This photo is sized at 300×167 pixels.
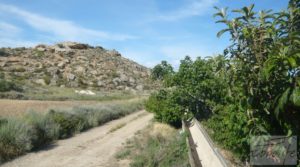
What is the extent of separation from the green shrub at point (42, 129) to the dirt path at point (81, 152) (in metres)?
0.53

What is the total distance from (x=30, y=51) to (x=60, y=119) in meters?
79.0

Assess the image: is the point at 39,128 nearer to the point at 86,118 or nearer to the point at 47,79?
the point at 86,118

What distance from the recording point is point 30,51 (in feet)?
303

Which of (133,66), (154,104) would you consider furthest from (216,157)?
(133,66)

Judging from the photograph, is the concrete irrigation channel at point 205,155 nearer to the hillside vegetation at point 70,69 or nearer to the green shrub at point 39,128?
the green shrub at point 39,128

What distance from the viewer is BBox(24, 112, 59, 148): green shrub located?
15.3 m

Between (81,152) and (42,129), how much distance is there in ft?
9.24

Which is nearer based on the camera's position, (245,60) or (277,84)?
(277,84)

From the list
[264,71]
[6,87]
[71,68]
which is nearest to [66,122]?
[264,71]

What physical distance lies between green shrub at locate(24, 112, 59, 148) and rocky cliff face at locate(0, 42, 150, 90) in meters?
49.8

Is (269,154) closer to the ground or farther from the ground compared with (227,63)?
closer to the ground

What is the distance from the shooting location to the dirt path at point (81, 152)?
12.2 m

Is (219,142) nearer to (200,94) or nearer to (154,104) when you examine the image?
(200,94)

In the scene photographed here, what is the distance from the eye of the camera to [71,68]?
3184 inches
